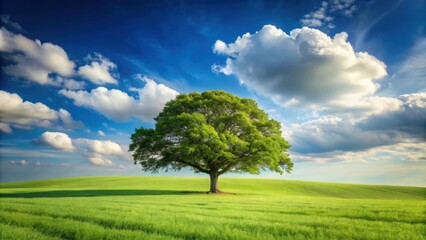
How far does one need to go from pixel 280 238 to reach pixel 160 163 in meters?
35.7

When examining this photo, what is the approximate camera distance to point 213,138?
37.3 metres

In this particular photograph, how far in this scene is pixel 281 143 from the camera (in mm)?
43625

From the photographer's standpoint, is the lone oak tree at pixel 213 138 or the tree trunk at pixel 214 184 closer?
the lone oak tree at pixel 213 138

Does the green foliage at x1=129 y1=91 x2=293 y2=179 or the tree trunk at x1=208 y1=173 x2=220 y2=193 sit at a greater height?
the green foliage at x1=129 y1=91 x2=293 y2=179

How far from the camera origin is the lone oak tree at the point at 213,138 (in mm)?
38094

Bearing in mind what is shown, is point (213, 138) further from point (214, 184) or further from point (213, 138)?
point (214, 184)

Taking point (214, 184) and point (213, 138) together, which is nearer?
point (213, 138)

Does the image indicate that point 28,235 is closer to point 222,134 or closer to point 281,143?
point 222,134

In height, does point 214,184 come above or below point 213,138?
below

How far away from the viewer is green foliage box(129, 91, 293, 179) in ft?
125

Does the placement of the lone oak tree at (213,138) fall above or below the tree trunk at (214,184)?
above

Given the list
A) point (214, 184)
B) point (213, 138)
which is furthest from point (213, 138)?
point (214, 184)

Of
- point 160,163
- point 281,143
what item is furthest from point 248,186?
point 160,163

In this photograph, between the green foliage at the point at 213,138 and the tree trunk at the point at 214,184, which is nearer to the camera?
the green foliage at the point at 213,138
